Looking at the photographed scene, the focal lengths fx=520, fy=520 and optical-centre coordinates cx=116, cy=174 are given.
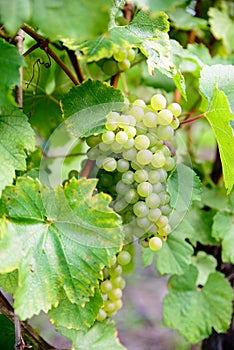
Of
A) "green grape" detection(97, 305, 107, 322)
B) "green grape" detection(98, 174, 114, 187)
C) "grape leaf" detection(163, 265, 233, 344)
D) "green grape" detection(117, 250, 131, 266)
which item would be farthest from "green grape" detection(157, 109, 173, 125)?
"grape leaf" detection(163, 265, 233, 344)

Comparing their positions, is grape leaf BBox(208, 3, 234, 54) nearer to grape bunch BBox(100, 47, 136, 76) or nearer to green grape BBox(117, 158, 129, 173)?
grape bunch BBox(100, 47, 136, 76)

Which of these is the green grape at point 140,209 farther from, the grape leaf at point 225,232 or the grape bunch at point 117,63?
the grape leaf at point 225,232

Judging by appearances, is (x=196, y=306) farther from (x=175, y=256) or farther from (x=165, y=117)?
(x=165, y=117)

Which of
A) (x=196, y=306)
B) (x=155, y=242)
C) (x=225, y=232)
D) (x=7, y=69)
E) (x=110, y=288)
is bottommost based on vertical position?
(x=196, y=306)

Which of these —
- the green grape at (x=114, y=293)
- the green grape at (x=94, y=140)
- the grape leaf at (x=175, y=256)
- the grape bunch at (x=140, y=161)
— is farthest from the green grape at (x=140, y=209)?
the grape leaf at (x=175, y=256)

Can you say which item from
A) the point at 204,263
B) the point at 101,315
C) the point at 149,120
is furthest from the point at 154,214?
the point at 204,263

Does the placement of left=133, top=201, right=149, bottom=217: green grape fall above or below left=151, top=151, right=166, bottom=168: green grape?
below
